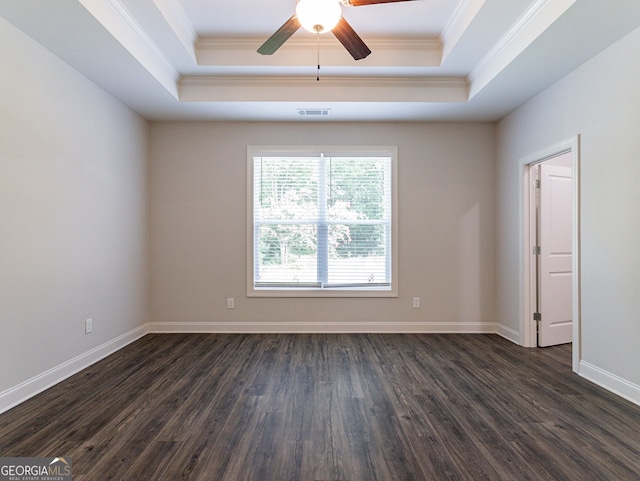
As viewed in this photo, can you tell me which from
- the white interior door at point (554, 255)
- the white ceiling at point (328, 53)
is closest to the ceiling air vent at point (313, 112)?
the white ceiling at point (328, 53)

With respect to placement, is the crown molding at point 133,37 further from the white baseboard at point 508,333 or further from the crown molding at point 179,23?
the white baseboard at point 508,333

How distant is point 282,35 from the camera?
237cm

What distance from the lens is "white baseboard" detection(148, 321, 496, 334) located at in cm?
438

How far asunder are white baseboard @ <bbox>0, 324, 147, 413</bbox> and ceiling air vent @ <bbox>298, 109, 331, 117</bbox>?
3.27 metres

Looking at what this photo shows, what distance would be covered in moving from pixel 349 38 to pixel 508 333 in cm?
369

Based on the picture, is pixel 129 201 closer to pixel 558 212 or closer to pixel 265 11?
pixel 265 11

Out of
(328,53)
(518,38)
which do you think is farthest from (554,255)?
(328,53)

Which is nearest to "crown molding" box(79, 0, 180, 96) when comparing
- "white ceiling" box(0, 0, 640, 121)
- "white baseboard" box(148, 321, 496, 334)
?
"white ceiling" box(0, 0, 640, 121)

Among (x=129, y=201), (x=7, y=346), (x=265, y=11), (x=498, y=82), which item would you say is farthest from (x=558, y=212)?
(x=7, y=346)

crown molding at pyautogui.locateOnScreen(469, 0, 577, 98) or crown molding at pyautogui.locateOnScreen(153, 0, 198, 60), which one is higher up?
crown molding at pyautogui.locateOnScreen(153, 0, 198, 60)

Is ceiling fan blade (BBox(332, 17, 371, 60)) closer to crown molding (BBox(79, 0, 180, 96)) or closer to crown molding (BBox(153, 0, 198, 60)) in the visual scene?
crown molding (BBox(153, 0, 198, 60))

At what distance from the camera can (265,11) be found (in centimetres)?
294

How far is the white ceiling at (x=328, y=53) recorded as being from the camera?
8.15ft
